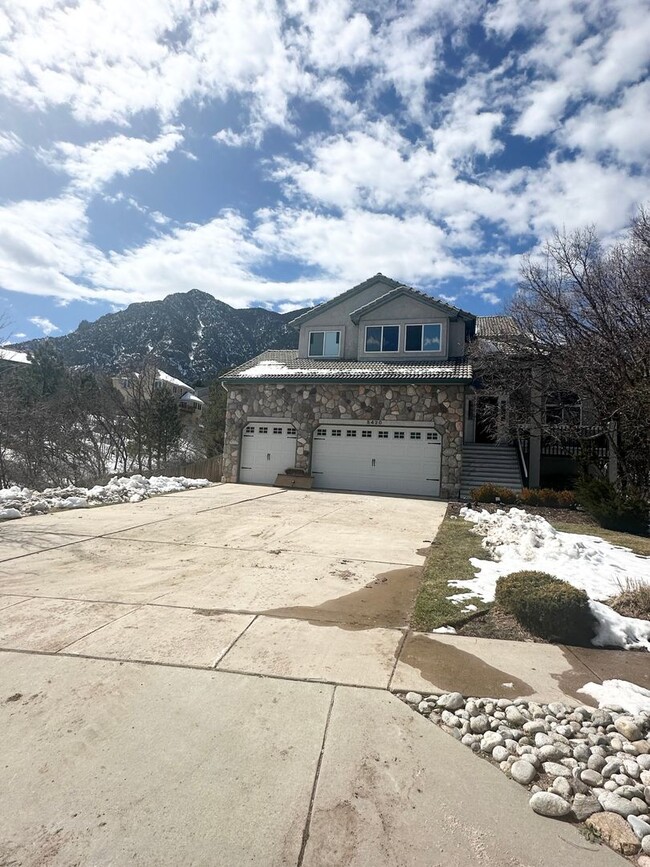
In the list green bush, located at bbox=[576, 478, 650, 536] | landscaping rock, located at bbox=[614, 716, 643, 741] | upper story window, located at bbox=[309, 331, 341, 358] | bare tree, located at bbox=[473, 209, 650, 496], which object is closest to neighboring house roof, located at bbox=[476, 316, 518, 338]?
bare tree, located at bbox=[473, 209, 650, 496]

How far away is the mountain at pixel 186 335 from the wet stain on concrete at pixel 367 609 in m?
71.0

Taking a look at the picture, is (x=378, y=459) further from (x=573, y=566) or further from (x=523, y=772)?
(x=523, y=772)

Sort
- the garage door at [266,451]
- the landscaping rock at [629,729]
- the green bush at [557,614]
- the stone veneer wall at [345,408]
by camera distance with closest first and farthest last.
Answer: the landscaping rock at [629,729] → the green bush at [557,614] → the stone veneer wall at [345,408] → the garage door at [266,451]

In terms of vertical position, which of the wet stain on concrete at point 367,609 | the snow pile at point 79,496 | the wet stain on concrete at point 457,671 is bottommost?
the snow pile at point 79,496

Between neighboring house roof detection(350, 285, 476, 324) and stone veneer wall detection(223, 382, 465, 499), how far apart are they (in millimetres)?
3362

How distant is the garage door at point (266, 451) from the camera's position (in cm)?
1700

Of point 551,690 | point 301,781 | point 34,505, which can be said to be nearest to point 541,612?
point 551,690

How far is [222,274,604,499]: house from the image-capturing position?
1540cm

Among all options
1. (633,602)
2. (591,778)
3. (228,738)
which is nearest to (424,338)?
(633,602)

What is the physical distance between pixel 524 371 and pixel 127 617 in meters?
14.5

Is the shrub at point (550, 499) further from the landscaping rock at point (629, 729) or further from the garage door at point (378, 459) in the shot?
the landscaping rock at point (629, 729)

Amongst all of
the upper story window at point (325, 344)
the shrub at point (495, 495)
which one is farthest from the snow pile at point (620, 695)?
the upper story window at point (325, 344)

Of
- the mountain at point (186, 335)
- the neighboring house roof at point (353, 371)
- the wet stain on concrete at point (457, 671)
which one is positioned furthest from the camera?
the mountain at point (186, 335)

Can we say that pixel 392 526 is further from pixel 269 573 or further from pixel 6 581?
pixel 6 581
